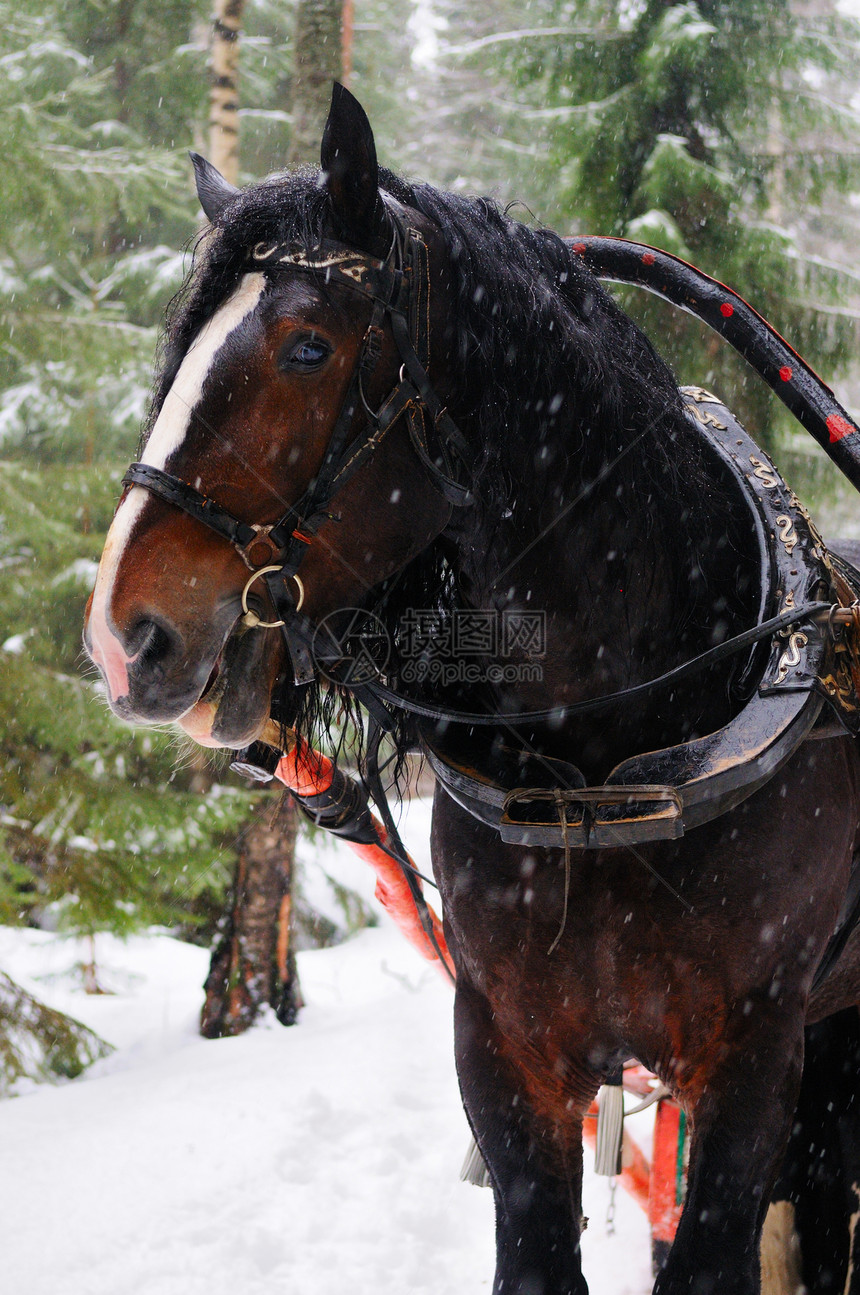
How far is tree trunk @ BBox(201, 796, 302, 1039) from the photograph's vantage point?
602 cm

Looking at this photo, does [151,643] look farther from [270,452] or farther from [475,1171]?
[475,1171]

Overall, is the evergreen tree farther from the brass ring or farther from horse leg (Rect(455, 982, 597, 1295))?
the brass ring

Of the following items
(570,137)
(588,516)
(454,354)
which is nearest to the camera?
(454,354)

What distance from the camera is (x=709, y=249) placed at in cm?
609

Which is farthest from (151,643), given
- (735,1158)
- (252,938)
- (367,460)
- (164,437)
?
(252,938)

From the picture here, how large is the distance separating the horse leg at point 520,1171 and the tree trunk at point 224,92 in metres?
5.49

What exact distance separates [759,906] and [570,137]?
5505 millimetres

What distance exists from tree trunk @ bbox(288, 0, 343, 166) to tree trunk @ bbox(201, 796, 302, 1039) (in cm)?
375

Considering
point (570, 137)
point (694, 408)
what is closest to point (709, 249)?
point (570, 137)

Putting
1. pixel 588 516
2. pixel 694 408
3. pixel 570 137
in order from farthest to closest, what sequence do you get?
pixel 570 137 → pixel 694 408 → pixel 588 516

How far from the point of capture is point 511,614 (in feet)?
5.67

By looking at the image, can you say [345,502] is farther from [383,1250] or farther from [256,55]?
[256,55]

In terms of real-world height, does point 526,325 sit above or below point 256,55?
below

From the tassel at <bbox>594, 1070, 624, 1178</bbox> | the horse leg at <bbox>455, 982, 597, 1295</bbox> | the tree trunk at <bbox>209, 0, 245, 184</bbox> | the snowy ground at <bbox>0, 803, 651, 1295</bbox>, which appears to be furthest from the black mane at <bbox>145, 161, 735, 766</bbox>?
the tree trunk at <bbox>209, 0, 245, 184</bbox>
